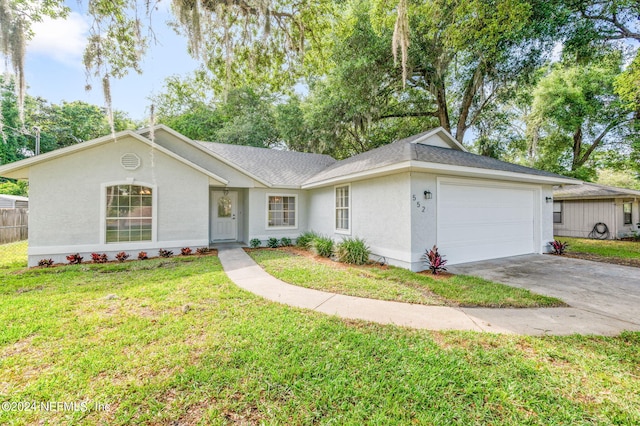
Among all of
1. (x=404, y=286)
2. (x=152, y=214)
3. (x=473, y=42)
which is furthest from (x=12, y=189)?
(x=473, y=42)

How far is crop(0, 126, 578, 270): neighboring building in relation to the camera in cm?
687

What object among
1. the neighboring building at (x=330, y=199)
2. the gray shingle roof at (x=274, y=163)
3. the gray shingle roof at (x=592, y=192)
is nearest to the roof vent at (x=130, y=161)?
the neighboring building at (x=330, y=199)

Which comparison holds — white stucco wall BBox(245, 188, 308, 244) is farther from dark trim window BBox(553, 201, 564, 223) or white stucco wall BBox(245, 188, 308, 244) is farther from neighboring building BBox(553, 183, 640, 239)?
dark trim window BBox(553, 201, 564, 223)

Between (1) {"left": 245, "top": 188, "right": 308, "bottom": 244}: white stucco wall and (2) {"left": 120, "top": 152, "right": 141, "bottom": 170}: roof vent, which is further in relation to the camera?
(1) {"left": 245, "top": 188, "right": 308, "bottom": 244}: white stucco wall

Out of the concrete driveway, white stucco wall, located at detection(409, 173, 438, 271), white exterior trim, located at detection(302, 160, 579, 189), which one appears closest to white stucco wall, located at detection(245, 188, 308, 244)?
white exterior trim, located at detection(302, 160, 579, 189)

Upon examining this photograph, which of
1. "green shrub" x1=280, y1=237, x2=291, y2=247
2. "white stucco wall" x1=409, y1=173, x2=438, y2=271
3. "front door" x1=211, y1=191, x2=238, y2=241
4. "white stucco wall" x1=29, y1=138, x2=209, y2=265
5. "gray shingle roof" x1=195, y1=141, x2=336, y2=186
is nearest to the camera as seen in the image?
"white stucco wall" x1=409, y1=173, x2=438, y2=271

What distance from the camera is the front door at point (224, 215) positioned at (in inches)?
438

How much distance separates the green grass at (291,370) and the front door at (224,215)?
7.16 metres

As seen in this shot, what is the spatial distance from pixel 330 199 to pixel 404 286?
5.22m

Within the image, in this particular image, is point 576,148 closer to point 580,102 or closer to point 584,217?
point 580,102

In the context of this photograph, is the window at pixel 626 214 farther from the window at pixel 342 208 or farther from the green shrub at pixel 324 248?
the green shrub at pixel 324 248

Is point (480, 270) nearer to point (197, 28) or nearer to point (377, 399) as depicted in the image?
point (377, 399)

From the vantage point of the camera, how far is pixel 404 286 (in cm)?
532

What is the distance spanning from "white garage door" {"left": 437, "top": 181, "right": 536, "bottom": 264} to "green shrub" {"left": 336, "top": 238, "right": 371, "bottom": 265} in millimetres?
2027
